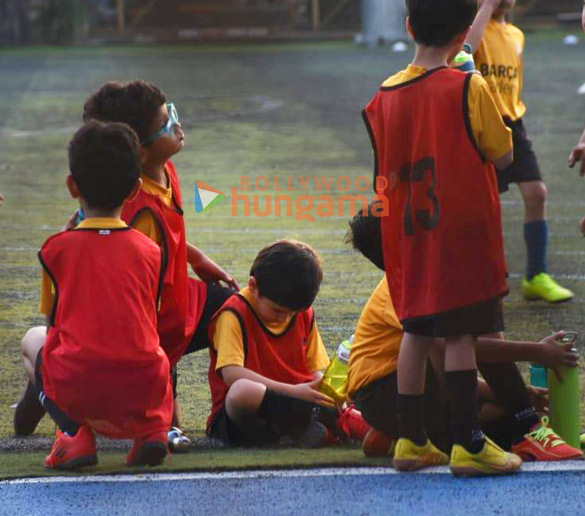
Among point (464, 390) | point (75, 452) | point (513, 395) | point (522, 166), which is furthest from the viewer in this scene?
point (522, 166)

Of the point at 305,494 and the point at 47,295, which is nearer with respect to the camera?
the point at 305,494

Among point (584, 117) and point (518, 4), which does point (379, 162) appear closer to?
point (584, 117)

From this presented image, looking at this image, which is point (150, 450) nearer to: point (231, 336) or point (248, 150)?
point (231, 336)

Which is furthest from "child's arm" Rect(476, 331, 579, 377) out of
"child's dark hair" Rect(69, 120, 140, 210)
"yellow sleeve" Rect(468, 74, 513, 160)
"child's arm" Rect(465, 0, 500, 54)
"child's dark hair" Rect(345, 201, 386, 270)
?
"child's arm" Rect(465, 0, 500, 54)

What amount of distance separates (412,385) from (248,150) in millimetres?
9244

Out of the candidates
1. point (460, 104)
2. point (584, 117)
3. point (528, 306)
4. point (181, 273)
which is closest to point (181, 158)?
point (584, 117)

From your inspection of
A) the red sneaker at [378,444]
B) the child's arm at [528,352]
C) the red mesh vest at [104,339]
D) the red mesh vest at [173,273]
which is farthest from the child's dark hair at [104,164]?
the child's arm at [528,352]

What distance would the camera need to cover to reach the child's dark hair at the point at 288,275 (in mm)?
4473

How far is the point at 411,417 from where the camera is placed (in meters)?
3.88

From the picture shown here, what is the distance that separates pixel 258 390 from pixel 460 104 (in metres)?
1.23

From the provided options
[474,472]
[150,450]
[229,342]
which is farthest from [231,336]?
[474,472]

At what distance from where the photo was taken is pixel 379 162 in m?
4.01

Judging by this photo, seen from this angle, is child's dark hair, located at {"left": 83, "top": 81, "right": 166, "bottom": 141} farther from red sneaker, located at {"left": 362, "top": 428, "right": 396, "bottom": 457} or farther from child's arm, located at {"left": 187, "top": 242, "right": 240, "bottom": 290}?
red sneaker, located at {"left": 362, "top": 428, "right": 396, "bottom": 457}

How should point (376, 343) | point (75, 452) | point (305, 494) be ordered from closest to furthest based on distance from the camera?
1. point (305, 494)
2. point (75, 452)
3. point (376, 343)
